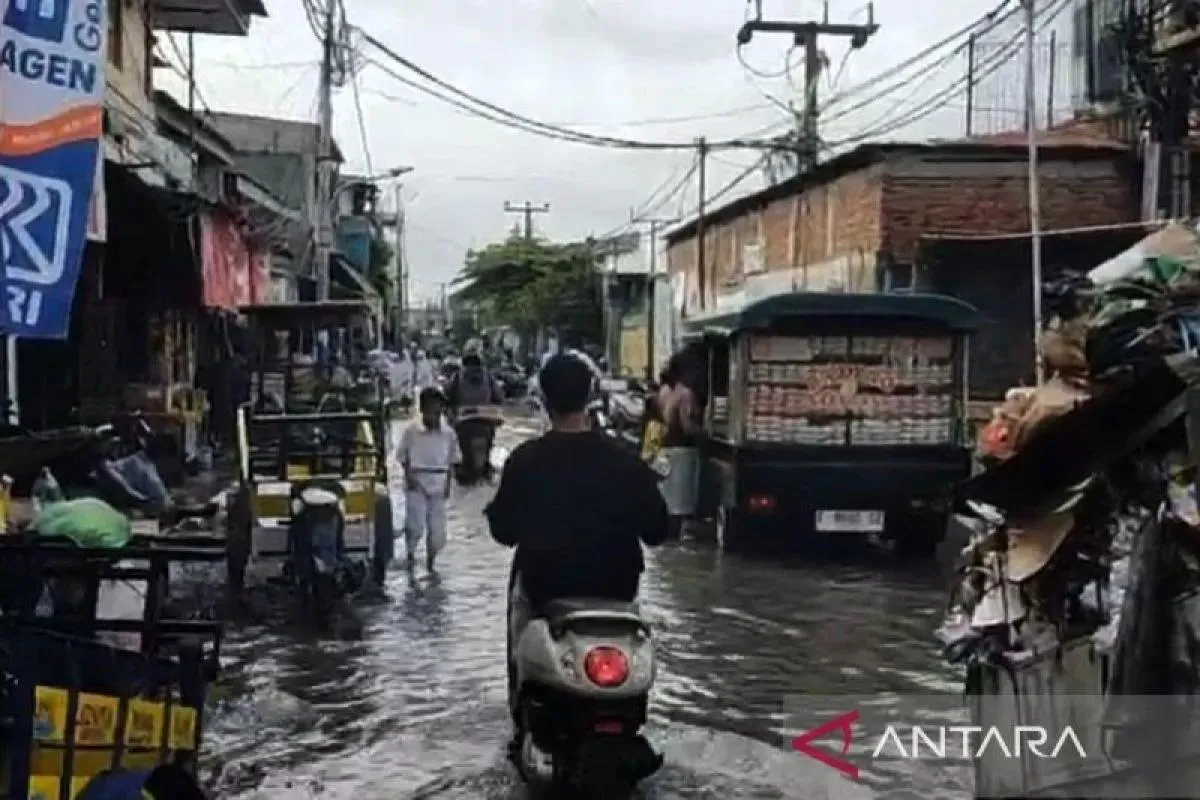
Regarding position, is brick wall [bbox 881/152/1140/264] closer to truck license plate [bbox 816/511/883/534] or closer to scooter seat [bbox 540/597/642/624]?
truck license plate [bbox 816/511/883/534]

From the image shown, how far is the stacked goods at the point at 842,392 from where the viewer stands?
1520 cm

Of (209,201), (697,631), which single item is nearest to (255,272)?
(209,201)

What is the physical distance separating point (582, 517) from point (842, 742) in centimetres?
250

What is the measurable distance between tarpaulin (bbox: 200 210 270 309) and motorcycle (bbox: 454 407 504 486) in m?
5.37

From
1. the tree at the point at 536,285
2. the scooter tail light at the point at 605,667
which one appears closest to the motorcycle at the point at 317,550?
the scooter tail light at the point at 605,667

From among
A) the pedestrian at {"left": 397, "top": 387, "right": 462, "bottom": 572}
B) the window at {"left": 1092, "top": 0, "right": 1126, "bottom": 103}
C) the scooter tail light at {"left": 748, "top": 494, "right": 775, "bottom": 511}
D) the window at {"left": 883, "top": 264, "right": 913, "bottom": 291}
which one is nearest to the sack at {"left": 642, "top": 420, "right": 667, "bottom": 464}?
the scooter tail light at {"left": 748, "top": 494, "right": 775, "bottom": 511}

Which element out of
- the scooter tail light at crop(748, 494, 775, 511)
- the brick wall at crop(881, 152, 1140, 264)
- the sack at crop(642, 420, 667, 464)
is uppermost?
the brick wall at crop(881, 152, 1140, 264)

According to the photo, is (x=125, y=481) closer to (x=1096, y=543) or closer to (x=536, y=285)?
(x=1096, y=543)

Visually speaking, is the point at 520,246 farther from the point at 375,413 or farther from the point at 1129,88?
the point at 375,413

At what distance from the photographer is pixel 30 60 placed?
286 inches

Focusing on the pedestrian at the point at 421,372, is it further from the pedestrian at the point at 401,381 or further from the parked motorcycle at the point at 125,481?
the parked motorcycle at the point at 125,481

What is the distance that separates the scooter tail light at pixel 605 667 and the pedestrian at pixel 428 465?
711 cm

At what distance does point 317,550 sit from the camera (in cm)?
1170

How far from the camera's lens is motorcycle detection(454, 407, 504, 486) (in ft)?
78.7
